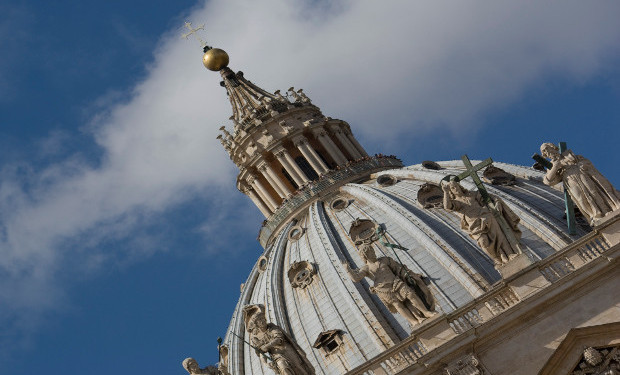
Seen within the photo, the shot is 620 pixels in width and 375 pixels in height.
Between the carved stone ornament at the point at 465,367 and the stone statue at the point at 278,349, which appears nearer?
the carved stone ornament at the point at 465,367

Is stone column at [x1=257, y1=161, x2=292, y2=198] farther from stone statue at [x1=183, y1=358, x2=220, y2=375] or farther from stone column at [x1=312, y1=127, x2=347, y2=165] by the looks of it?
stone statue at [x1=183, y1=358, x2=220, y2=375]

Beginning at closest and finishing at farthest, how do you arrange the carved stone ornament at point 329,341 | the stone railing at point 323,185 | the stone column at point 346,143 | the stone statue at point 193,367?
the stone statue at point 193,367 < the carved stone ornament at point 329,341 < the stone railing at point 323,185 < the stone column at point 346,143

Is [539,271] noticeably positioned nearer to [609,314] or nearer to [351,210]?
[609,314]

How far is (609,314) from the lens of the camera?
29.9m

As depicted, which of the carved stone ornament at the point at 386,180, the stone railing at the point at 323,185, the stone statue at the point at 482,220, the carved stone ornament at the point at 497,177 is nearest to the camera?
the stone statue at the point at 482,220

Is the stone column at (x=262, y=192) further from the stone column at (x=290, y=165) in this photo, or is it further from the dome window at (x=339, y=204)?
the dome window at (x=339, y=204)

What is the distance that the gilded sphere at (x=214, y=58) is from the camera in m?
73.8

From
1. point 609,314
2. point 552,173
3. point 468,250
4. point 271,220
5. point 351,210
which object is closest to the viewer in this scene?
point 609,314

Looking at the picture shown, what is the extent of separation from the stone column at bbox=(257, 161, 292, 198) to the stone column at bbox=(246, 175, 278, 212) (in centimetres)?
96

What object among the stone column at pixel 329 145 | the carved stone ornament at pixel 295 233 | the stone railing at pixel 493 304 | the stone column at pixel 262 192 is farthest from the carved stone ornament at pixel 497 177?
the stone railing at pixel 493 304

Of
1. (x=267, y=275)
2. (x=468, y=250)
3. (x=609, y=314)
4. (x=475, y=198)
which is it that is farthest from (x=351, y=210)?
(x=609, y=314)

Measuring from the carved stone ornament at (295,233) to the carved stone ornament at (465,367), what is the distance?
105 feet

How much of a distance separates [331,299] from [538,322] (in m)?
23.8

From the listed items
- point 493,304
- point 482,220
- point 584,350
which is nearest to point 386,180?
point 482,220
